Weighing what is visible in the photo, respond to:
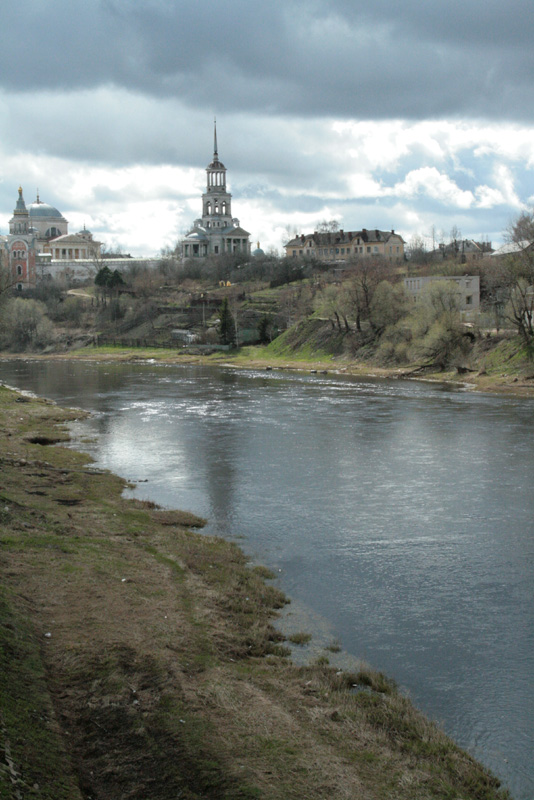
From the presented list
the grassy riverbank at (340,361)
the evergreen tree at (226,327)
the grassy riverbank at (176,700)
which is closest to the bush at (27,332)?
the grassy riverbank at (340,361)

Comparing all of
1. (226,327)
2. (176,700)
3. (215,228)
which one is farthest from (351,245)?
(176,700)

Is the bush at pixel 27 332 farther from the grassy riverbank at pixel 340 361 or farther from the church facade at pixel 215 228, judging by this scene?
the church facade at pixel 215 228

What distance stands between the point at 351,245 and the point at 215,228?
137 feet

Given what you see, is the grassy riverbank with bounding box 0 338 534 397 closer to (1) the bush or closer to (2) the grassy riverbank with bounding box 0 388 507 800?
(1) the bush

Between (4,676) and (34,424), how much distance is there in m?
30.3

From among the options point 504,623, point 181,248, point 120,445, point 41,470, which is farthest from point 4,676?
point 181,248

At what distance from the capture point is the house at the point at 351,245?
15112cm

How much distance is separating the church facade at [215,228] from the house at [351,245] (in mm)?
21011

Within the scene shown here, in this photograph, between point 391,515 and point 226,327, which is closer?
point 391,515

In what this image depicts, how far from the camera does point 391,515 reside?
2198 centimetres

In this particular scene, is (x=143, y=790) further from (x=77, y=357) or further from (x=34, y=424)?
(x=77, y=357)

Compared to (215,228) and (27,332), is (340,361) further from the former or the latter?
(215,228)

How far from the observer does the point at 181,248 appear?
611 ft

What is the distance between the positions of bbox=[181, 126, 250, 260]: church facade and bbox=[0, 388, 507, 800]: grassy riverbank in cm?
16138
